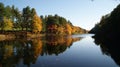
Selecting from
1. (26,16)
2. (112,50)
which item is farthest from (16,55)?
(26,16)

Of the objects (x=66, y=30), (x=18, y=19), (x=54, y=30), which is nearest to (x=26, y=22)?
(x=18, y=19)

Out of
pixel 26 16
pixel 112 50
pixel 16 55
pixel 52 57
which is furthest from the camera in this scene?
pixel 26 16

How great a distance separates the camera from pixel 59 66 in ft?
71.5

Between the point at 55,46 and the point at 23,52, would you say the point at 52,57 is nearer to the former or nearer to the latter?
the point at 23,52

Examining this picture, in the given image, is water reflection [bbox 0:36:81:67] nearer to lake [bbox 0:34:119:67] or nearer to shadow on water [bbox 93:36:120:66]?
lake [bbox 0:34:119:67]

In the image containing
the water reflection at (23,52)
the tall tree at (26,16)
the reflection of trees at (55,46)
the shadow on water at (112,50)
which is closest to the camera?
the water reflection at (23,52)

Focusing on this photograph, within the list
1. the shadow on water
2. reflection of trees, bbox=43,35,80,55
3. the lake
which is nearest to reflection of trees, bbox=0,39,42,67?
the lake

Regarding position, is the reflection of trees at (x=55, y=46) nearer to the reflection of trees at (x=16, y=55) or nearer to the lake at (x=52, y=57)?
the lake at (x=52, y=57)

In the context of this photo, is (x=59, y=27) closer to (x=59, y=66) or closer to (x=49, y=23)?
(x=49, y=23)

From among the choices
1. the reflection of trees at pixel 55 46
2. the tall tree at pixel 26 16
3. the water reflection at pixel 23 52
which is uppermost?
the tall tree at pixel 26 16

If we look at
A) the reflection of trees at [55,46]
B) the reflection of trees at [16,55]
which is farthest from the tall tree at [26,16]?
the reflection of trees at [16,55]

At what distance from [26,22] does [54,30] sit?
45.7 m

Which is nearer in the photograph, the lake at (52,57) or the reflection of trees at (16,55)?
the lake at (52,57)

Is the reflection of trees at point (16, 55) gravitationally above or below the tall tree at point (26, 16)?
below
